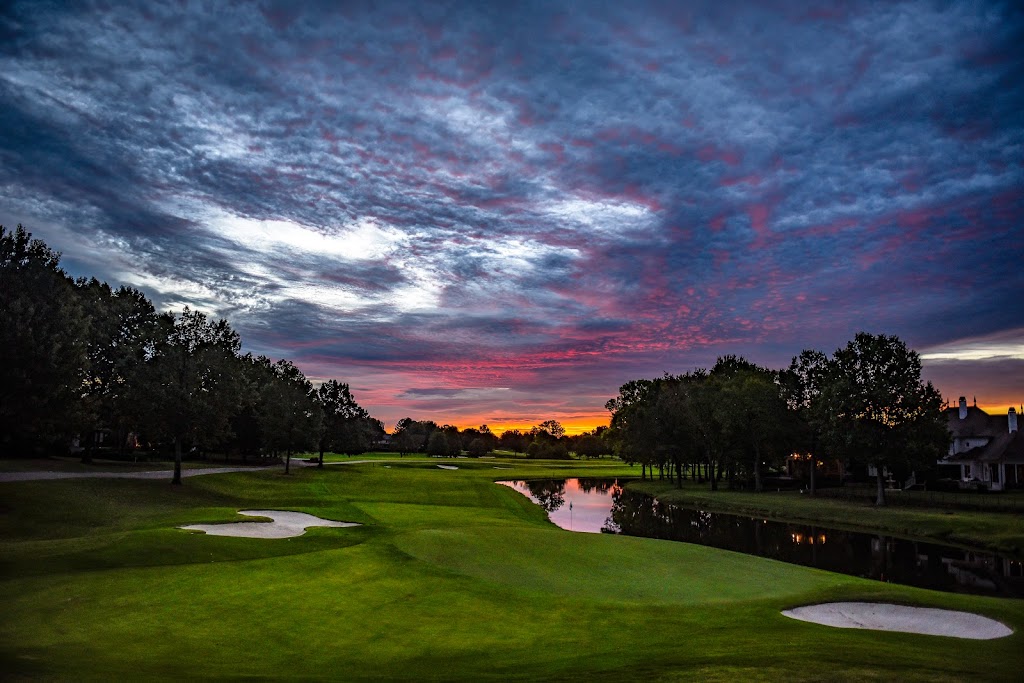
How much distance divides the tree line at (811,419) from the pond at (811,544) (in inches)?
561

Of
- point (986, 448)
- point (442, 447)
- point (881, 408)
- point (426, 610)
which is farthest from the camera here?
point (442, 447)

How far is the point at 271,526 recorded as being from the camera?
1281 inches

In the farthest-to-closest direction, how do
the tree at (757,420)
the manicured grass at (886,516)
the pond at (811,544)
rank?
1. the tree at (757,420)
2. the manicured grass at (886,516)
3. the pond at (811,544)

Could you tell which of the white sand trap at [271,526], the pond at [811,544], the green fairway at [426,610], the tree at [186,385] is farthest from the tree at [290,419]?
the green fairway at [426,610]

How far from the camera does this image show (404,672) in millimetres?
12188

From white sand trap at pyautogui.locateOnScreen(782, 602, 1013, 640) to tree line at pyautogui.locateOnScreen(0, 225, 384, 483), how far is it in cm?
3703

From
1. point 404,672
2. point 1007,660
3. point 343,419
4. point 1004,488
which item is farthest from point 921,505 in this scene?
point 343,419

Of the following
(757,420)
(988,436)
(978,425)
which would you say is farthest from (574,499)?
(978,425)

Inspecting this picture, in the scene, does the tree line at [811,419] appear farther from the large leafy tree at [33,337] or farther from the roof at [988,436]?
the large leafy tree at [33,337]

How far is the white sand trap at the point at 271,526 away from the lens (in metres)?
29.0

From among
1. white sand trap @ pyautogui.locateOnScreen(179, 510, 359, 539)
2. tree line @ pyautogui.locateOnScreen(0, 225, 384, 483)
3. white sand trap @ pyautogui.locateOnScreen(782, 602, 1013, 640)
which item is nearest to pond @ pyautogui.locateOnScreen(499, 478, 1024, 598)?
white sand trap @ pyautogui.locateOnScreen(782, 602, 1013, 640)

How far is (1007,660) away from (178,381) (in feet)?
181

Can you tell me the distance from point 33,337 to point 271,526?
51.5 feet

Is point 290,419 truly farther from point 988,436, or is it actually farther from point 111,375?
point 988,436
